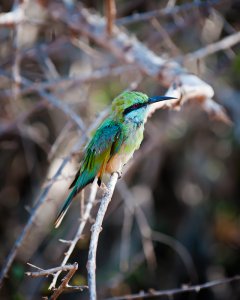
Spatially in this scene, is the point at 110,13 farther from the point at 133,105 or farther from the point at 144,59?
the point at 133,105

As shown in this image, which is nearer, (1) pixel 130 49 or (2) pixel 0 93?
(1) pixel 130 49

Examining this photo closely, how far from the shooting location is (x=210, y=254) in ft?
15.9

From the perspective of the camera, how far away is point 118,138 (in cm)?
296

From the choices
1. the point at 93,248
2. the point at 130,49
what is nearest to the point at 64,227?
the point at 130,49

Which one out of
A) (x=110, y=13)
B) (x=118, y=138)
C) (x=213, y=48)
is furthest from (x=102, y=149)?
Result: (x=213, y=48)

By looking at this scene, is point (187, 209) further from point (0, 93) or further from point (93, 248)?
point (93, 248)

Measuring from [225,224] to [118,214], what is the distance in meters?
1.15

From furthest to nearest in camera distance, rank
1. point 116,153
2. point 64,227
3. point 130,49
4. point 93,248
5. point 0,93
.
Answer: point 64,227
point 0,93
point 130,49
point 116,153
point 93,248

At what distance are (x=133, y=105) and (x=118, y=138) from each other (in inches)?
9.5

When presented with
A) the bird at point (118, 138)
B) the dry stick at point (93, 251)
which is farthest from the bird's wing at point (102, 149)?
the dry stick at point (93, 251)

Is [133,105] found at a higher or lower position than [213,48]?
lower

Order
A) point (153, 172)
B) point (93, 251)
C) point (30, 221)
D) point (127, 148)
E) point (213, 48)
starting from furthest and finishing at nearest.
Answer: point (153, 172) → point (213, 48) → point (127, 148) → point (30, 221) → point (93, 251)

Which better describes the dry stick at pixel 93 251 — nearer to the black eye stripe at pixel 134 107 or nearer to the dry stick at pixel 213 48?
the black eye stripe at pixel 134 107

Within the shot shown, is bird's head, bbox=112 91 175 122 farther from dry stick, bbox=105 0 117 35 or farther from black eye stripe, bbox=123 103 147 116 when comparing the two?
dry stick, bbox=105 0 117 35
